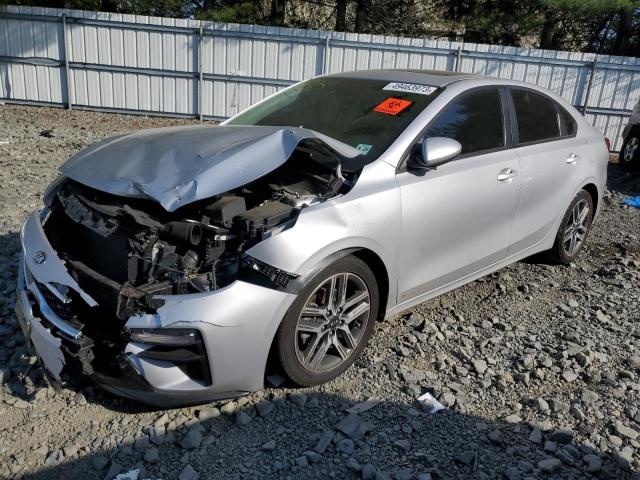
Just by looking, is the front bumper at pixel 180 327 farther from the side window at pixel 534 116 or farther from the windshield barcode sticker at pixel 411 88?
the side window at pixel 534 116

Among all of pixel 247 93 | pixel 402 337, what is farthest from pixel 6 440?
pixel 247 93

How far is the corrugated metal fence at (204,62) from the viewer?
12211mm

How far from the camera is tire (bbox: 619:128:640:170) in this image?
973 centimetres

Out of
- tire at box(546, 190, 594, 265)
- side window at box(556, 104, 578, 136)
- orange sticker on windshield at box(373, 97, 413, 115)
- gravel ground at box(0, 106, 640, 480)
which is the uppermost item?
orange sticker on windshield at box(373, 97, 413, 115)

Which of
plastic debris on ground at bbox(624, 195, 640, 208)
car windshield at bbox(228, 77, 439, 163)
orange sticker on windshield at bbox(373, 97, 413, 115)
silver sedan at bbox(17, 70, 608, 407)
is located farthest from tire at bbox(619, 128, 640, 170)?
orange sticker on windshield at bbox(373, 97, 413, 115)

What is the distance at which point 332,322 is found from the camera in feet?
10.3

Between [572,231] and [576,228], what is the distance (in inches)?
3.1

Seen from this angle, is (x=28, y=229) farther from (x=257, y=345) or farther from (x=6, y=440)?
(x=257, y=345)

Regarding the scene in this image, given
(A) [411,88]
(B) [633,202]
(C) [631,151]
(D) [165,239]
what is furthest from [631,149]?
(D) [165,239]

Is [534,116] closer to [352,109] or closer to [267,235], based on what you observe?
[352,109]

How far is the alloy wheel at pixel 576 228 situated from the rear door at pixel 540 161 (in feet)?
1.17

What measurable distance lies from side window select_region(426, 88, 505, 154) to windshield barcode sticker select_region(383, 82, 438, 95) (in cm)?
18

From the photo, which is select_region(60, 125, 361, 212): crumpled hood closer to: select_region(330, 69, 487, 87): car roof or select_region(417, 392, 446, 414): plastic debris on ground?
select_region(330, 69, 487, 87): car roof

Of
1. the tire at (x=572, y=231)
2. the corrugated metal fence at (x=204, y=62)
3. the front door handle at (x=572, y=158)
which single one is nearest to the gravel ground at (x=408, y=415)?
the tire at (x=572, y=231)
